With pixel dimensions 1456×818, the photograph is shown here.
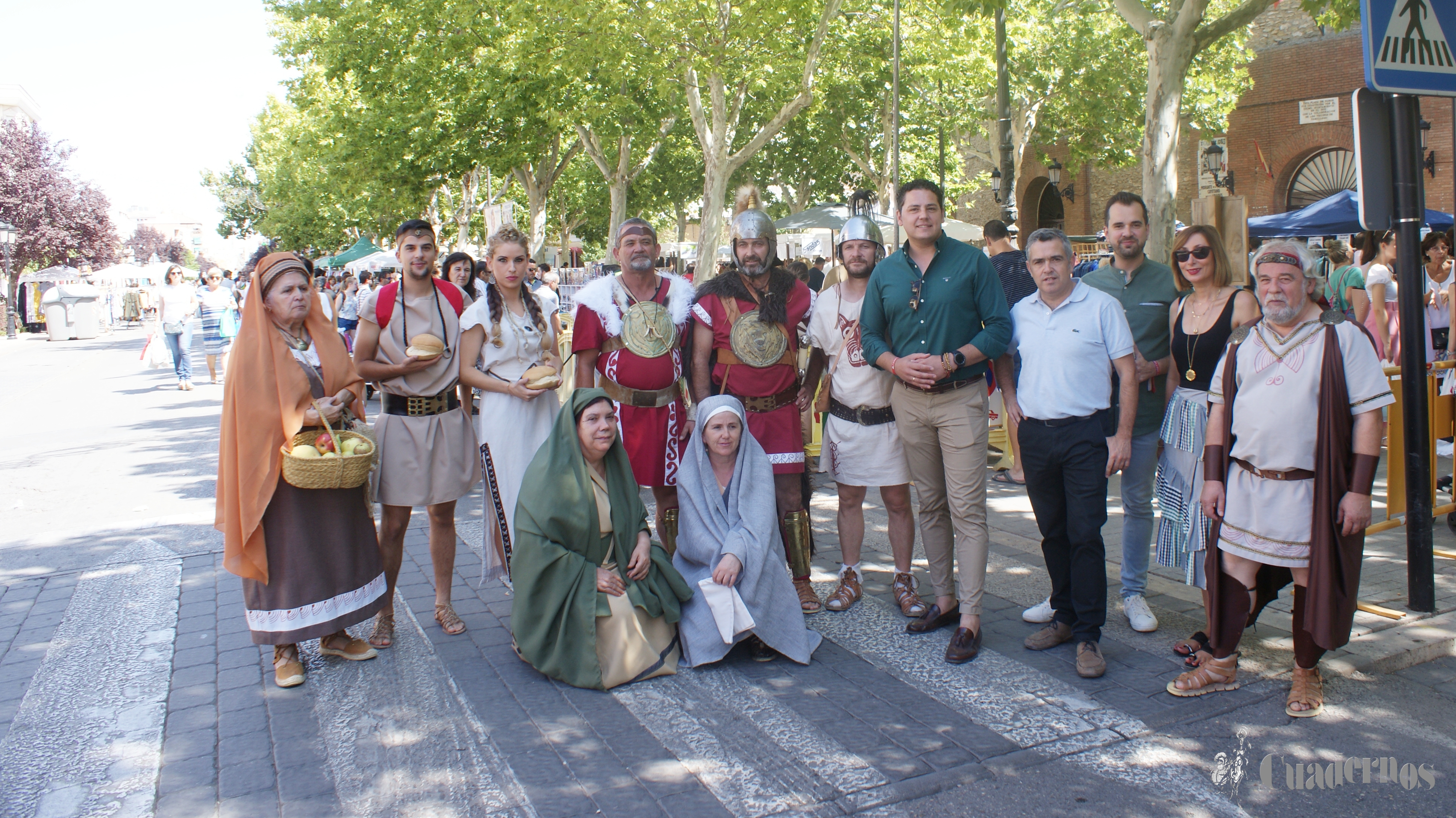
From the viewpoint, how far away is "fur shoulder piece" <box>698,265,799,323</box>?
5.22 metres

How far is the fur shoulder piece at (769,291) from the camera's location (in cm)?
522

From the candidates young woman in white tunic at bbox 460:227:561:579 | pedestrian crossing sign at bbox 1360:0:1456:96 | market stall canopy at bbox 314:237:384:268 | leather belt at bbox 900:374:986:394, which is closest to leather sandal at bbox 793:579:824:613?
leather belt at bbox 900:374:986:394

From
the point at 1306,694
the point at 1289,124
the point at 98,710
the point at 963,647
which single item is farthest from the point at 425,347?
the point at 1289,124

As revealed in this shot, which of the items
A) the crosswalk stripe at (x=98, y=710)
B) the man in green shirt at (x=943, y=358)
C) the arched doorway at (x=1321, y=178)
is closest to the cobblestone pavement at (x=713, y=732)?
the crosswalk stripe at (x=98, y=710)

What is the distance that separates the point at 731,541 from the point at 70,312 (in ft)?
124

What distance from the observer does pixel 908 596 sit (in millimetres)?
5258

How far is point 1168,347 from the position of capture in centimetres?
491

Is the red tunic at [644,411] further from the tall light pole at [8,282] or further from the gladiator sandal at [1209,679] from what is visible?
the tall light pole at [8,282]

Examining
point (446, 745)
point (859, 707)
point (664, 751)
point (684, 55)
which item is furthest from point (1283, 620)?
A: point (684, 55)

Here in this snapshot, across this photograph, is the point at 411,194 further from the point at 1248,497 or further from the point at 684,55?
the point at 1248,497

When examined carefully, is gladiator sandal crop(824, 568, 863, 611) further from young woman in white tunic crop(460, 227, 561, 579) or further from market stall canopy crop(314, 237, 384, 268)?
market stall canopy crop(314, 237, 384, 268)

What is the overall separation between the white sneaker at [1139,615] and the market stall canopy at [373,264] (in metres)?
29.6

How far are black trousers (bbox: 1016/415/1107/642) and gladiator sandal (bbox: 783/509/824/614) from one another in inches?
48.3

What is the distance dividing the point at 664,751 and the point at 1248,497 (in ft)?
7.70
